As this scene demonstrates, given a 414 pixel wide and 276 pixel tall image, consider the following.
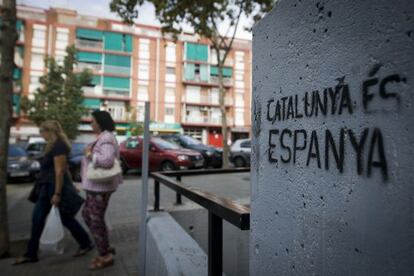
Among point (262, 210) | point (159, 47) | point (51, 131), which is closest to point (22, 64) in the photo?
point (159, 47)

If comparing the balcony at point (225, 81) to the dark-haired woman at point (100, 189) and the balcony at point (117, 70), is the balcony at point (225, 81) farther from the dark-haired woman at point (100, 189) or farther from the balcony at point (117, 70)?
the dark-haired woman at point (100, 189)

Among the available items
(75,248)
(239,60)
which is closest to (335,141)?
(75,248)

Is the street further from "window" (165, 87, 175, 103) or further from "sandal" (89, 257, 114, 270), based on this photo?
"window" (165, 87, 175, 103)

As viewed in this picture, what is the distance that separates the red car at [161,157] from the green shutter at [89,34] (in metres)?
28.2

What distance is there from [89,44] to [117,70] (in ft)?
13.5

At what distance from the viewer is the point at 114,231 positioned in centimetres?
504

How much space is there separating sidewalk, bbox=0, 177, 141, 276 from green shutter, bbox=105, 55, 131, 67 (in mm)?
32117

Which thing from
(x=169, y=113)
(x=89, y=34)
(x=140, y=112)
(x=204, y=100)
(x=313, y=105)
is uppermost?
(x=89, y=34)

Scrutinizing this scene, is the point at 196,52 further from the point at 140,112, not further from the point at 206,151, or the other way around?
the point at 206,151

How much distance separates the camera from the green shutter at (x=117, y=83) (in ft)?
120

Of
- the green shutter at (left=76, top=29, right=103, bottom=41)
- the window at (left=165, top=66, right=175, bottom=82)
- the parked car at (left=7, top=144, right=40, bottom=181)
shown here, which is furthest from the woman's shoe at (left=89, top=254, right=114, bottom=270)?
the green shutter at (left=76, top=29, right=103, bottom=41)

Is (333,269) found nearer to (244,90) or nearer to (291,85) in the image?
(291,85)

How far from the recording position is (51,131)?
13.0ft

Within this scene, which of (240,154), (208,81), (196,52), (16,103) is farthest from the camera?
(208,81)
